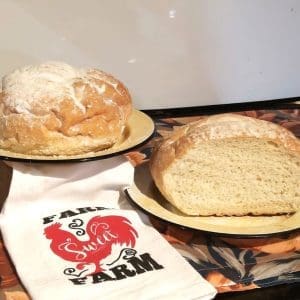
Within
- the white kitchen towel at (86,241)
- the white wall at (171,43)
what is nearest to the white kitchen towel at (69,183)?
the white kitchen towel at (86,241)

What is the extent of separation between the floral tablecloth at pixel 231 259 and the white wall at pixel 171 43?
1.63 ft

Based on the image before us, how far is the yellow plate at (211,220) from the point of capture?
73 cm

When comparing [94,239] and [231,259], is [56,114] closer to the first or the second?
[94,239]

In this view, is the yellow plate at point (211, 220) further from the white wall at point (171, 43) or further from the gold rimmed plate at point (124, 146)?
the white wall at point (171, 43)

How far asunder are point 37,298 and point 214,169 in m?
0.34

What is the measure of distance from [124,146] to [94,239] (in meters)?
0.20

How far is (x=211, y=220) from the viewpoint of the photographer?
2.58 feet

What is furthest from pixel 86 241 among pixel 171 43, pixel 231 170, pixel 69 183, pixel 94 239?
pixel 171 43

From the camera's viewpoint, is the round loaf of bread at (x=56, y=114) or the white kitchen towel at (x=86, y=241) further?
the round loaf of bread at (x=56, y=114)

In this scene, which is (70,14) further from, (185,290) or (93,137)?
(185,290)

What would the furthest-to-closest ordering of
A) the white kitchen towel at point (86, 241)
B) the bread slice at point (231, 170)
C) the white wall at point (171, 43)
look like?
the white wall at point (171, 43) < the bread slice at point (231, 170) < the white kitchen towel at point (86, 241)

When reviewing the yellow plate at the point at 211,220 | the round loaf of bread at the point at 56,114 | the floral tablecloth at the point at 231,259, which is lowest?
the floral tablecloth at the point at 231,259

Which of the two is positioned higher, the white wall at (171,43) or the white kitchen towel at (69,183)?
the white wall at (171,43)

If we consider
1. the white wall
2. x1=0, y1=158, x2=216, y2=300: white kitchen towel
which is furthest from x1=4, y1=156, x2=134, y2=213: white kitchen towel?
the white wall
